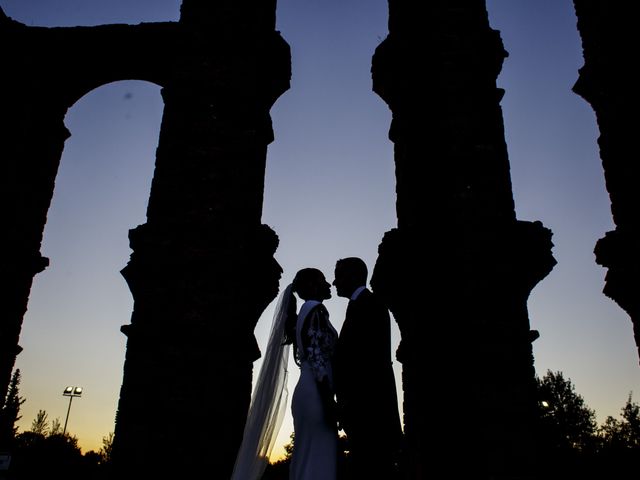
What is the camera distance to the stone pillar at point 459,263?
6.16 metres

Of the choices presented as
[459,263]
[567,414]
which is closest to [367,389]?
[459,263]

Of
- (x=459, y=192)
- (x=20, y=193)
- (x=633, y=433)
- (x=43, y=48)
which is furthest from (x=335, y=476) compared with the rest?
(x=633, y=433)

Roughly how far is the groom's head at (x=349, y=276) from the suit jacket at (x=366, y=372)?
145 millimetres

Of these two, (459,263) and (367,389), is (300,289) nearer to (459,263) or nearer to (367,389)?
(367,389)

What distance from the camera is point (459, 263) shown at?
679cm

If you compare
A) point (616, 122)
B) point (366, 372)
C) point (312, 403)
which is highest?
point (616, 122)

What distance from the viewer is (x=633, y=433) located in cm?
4450

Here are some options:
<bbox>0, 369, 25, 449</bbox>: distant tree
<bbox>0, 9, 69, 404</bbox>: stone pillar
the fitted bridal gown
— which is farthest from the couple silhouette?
<bbox>0, 369, 25, 449</bbox>: distant tree

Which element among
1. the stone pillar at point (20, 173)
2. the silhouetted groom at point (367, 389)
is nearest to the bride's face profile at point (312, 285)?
the silhouetted groom at point (367, 389)

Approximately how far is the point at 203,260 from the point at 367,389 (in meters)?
4.14

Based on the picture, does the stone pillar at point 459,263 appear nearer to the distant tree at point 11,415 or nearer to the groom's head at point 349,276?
the groom's head at point 349,276

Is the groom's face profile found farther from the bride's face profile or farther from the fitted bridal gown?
the fitted bridal gown

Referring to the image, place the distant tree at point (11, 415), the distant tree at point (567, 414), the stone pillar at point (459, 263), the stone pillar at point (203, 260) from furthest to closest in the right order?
the distant tree at point (567, 414)
the distant tree at point (11, 415)
the stone pillar at point (203, 260)
the stone pillar at point (459, 263)

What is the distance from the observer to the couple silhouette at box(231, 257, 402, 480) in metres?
3.47
